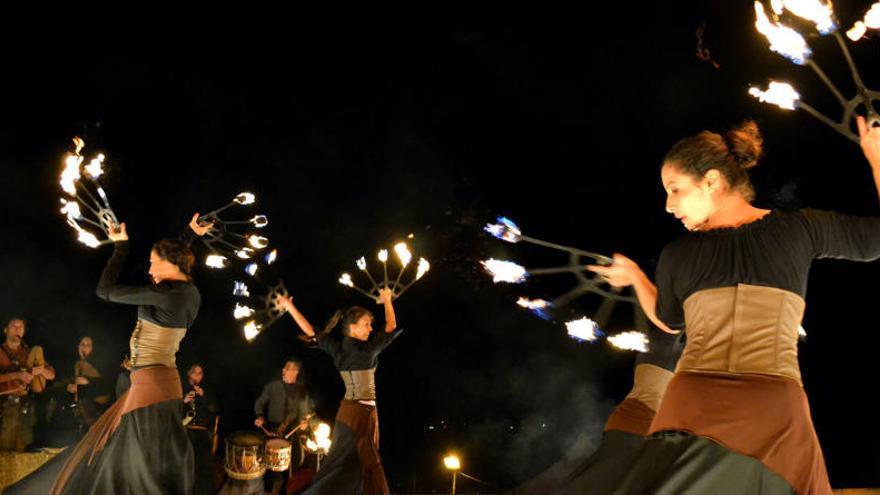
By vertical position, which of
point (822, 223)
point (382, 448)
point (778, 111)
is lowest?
point (382, 448)

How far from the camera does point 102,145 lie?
932 cm

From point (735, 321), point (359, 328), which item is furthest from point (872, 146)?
point (359, 328)

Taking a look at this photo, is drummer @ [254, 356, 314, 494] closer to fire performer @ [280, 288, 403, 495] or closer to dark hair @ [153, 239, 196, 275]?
fire performer @ [280, 288, 403, 495]

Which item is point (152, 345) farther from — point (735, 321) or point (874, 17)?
point (874, 17)

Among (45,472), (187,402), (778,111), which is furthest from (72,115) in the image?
(778,111)

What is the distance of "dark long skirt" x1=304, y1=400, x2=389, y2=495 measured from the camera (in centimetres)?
589

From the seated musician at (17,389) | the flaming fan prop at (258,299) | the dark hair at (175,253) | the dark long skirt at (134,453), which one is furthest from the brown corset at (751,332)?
the seated musician at (17,389)

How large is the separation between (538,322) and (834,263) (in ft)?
13.8

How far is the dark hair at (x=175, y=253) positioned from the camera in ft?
16.7

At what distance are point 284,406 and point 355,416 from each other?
2.75 meters

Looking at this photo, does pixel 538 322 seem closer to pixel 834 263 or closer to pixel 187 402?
pixel 834 263

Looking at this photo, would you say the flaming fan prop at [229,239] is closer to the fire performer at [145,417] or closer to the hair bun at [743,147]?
the fire performer at [145,417]

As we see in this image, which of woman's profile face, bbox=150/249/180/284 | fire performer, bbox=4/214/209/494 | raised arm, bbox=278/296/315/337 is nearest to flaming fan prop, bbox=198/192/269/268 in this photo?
raised arm, bbox=278/296/315/337

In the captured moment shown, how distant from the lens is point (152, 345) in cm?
490
